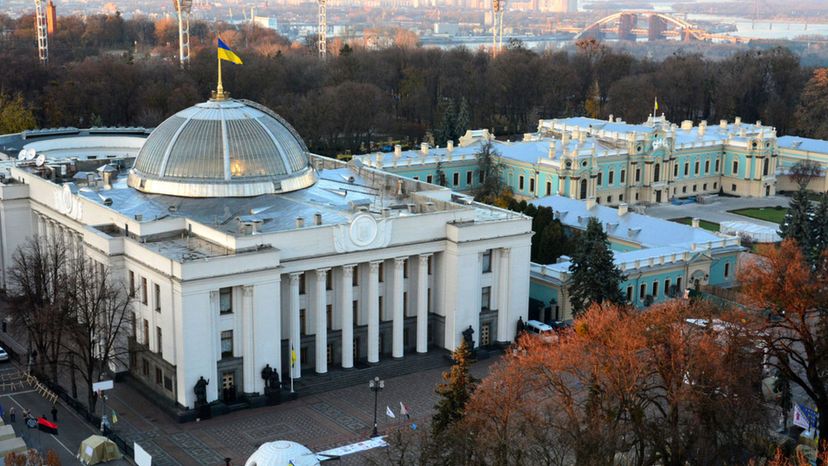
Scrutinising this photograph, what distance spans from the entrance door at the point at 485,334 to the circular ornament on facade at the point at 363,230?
287 inches

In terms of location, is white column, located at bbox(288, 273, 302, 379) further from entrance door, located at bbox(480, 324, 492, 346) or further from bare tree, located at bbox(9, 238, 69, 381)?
entrance door, located at bbox(480, 324, 492, 346)

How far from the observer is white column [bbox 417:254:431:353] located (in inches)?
1921

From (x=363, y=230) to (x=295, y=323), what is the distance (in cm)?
457

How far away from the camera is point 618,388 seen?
34.9m

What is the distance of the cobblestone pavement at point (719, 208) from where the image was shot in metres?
81.7

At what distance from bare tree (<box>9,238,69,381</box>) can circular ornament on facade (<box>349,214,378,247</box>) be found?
11.3m

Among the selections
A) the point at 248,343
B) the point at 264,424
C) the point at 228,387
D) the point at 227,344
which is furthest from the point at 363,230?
the point at 264,424

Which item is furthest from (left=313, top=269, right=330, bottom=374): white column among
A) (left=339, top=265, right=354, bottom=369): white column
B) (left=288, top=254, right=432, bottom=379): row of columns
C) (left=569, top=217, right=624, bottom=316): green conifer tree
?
(left=569, top=217, right=624, bottom=316): green conifer tree

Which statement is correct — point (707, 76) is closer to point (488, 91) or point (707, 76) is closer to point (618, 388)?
point (488, 91)

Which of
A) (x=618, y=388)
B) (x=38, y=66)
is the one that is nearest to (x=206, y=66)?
(x=38, y=66)

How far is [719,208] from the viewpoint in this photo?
3374 inches

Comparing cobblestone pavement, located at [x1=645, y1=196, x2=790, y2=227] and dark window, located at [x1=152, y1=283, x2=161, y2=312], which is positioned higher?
dark window, located at [x1=152, y1=283, x2=161, y2=312]

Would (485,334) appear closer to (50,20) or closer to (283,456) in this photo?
(283,456)

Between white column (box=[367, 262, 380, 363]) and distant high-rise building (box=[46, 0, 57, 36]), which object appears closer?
white column (box=[367, 262, 380, 363])
